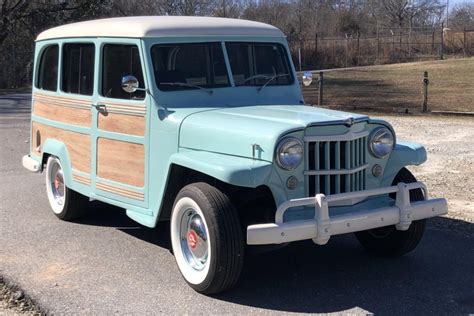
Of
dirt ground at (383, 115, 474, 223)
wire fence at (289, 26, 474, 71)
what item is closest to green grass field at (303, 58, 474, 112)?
dirt ground at (383, 115, 474, 223)

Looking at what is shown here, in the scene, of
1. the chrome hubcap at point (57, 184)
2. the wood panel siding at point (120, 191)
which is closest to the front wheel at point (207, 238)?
the wood panel siding at point (120, 191)

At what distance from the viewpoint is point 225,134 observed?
474 cm

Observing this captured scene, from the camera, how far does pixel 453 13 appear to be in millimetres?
85875

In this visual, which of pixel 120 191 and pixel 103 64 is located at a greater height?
pixel 103 64

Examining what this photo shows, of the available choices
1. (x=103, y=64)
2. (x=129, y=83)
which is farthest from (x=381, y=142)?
(x=103, y=64)

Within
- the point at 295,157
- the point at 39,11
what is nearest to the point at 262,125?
the point at 295,157

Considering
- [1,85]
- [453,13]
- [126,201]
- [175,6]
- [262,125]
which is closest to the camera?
[262,125]

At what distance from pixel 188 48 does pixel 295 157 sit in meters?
1.74

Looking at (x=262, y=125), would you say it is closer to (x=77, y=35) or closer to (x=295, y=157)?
(x=295, y=157)

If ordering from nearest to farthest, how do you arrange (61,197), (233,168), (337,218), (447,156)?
1. (233,168)
2. (337,218)
3. (61,197)
4. (447,156)

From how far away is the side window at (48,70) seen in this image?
22.9 feet

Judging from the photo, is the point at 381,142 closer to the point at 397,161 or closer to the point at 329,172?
the point at 397,161

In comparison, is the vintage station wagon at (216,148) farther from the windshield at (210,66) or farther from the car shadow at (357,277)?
the car shadow at (357,277)

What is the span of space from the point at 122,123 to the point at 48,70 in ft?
6.64
